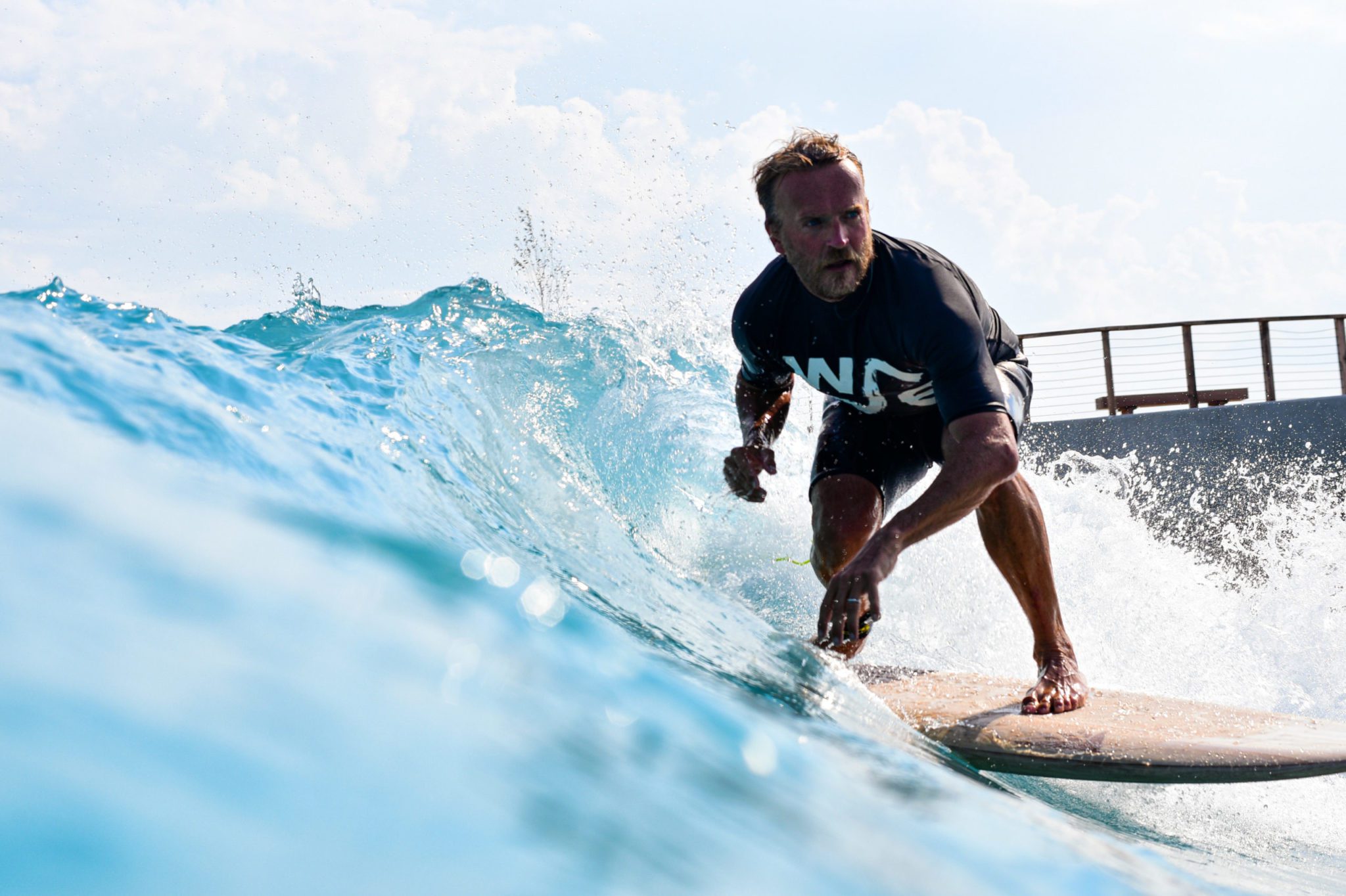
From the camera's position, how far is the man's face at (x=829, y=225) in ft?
8.18

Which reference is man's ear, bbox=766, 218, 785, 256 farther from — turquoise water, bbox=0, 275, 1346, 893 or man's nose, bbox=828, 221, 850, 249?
turquoise water, bbox=0, 275, 1346, 893

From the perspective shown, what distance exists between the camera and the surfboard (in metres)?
2.04

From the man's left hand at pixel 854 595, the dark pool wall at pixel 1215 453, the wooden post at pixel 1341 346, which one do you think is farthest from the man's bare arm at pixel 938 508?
the wooden post at pixel 1341 346

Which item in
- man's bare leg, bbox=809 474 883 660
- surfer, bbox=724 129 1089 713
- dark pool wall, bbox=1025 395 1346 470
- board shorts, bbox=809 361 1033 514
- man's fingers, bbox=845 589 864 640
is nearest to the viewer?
man's fingers, bbox=845 589 864 640

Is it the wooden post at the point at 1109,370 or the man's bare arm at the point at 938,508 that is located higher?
the wooden post at the point at 1109,370

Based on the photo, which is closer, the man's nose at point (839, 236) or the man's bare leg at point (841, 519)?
the man's nose at point (839, 236)

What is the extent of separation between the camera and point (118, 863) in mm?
705

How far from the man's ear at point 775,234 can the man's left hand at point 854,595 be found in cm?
99

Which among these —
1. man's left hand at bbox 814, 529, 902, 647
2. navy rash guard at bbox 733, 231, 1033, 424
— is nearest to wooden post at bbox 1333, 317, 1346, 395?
navy rash guard at bbox 733, 231, 1033, 424

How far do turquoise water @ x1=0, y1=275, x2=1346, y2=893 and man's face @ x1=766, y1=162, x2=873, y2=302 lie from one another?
0.90 meters

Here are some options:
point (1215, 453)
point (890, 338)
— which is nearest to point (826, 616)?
→ point (890, 338)

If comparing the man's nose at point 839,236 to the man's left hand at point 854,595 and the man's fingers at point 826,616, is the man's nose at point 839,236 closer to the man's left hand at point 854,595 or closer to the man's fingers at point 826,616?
the man's left hand at point 854,595

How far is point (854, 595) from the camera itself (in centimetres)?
200

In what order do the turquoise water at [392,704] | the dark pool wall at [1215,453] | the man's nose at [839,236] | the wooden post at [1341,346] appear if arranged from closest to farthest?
the turquoise water at [392,704], the man's nose at [839,236], the dark pool wall at [1215,453], the wooden post at [1341,346]
